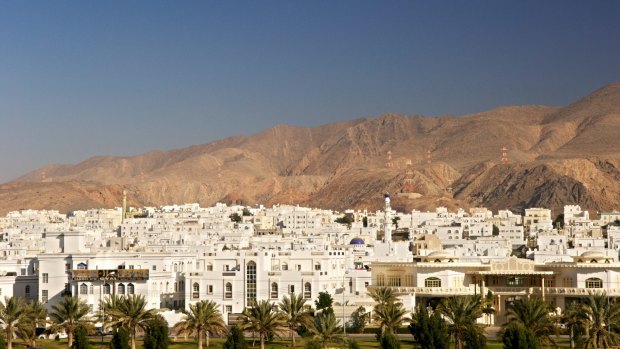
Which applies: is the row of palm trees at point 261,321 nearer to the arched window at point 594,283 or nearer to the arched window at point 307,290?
the arched window at point 307,290

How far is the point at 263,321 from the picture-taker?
68062mm

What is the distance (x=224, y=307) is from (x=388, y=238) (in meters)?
49.5

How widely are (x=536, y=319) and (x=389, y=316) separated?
32.3 feet

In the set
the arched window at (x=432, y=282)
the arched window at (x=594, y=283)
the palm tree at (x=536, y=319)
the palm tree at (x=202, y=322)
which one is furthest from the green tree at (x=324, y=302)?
the arched window at (x=594, y=283)

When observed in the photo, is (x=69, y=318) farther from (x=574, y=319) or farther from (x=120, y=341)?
(x=574, y=319)

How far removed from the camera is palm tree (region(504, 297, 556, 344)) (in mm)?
62625

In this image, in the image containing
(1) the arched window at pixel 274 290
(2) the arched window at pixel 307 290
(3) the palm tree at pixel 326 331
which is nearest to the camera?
(3) the palm tree at pixel 326 331

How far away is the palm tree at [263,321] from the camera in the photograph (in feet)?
223

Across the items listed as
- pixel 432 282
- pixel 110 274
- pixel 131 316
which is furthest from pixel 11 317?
pixel 432 282

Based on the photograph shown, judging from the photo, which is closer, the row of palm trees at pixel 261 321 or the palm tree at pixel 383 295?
the row of palm trees at pixel 261 321

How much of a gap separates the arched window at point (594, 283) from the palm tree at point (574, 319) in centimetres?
1210

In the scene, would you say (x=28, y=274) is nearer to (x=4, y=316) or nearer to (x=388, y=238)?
(x=4, y=316)

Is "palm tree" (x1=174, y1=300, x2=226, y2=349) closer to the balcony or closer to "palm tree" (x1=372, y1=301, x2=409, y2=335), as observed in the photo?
"palm tree" (x1=372, y1=301, x2=409, y2=335)

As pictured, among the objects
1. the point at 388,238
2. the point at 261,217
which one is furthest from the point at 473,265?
the point at 261,217
